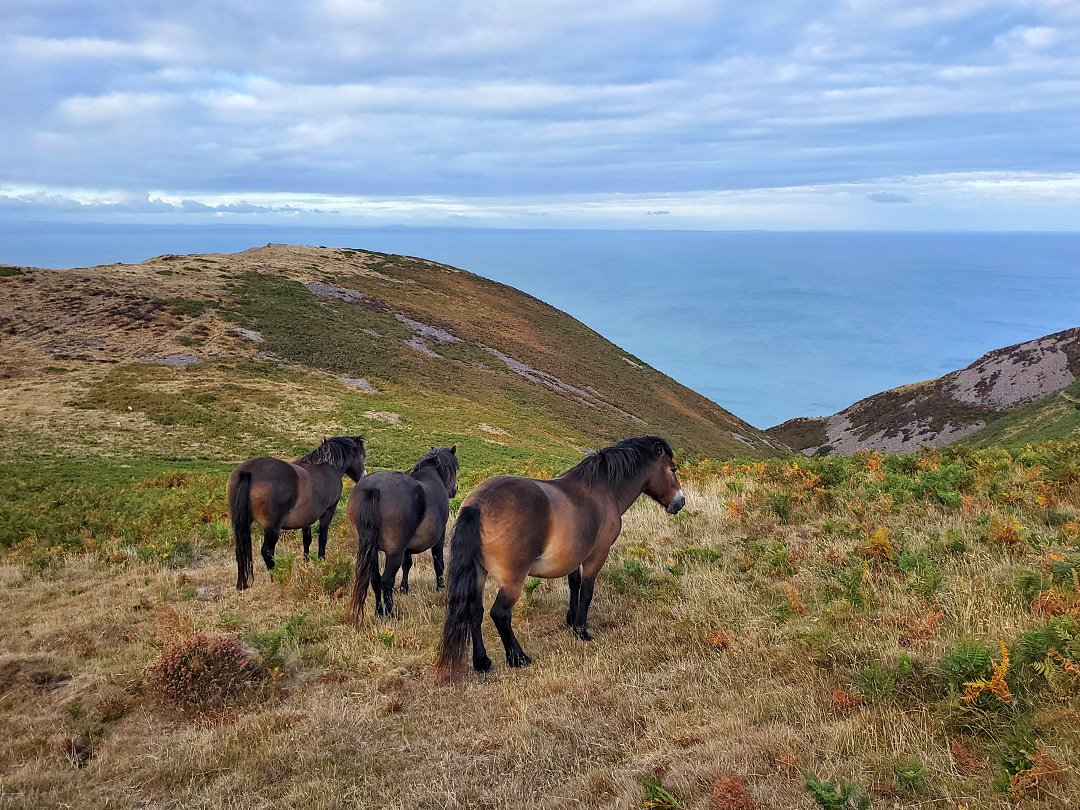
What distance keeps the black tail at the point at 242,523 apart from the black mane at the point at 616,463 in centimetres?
545

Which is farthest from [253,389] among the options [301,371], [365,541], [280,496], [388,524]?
[365,541]

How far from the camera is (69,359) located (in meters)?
33.5

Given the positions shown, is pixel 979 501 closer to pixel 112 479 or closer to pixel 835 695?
pixel 835 695

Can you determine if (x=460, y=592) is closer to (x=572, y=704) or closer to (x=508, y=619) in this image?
(x=508, y=619)

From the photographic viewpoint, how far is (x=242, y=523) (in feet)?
31.6

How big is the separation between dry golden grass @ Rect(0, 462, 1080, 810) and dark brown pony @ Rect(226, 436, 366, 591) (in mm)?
1480

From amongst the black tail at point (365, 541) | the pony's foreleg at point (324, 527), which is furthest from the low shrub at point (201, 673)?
the pony's foreleg at point (324, 527)

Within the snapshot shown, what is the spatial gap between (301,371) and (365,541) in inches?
1316

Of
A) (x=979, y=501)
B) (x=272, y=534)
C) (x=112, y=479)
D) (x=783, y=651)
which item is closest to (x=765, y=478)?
(x=979, y=501)

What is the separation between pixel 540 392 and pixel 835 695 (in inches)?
1714

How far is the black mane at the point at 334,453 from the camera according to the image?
441 inches

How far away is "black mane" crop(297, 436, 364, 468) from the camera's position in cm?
1121

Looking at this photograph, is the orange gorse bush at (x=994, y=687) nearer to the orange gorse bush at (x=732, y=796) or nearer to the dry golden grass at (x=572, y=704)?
the dry golden grass at (x=572, y=704)

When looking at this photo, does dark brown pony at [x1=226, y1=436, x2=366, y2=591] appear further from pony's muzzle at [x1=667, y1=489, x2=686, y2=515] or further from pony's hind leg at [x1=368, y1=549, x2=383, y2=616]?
pony's muzzle at [x1=667, y1=489, x2=686, y2=515]
